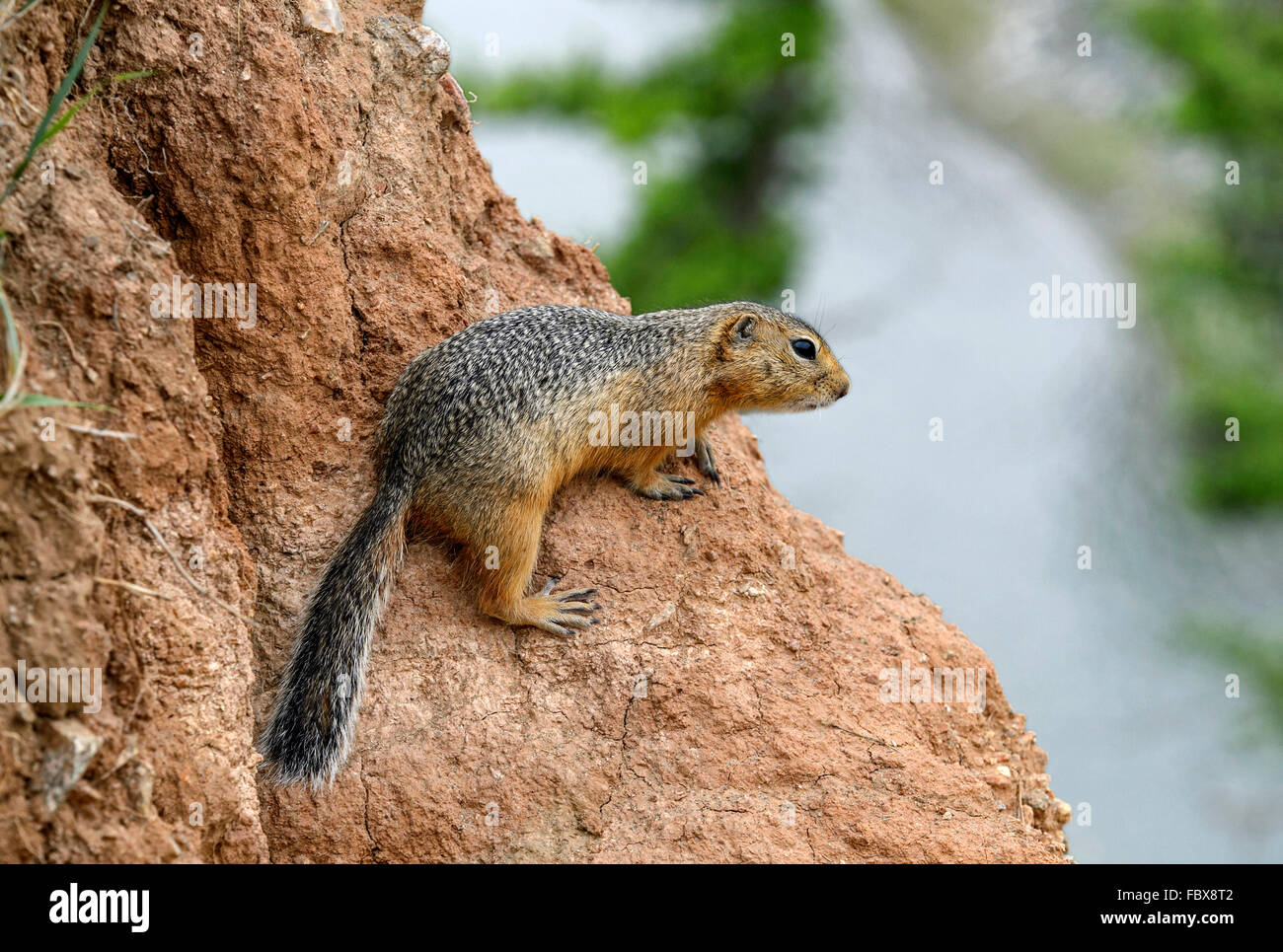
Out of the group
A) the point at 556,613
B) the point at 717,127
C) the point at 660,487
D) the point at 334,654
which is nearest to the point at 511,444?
the point at 556,613

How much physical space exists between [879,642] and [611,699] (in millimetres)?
1308

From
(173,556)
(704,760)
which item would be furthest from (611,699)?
(173,556)

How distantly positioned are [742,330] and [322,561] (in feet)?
7.48

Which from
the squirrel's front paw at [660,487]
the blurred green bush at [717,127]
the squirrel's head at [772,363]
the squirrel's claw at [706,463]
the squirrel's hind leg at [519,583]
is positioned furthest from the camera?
the blurred green bush at [717,127]

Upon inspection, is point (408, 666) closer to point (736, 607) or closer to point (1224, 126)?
point (736, 607)

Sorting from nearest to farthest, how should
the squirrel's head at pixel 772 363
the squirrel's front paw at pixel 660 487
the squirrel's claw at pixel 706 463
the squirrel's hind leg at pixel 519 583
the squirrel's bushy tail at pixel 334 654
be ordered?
the squirrel's bushy tail at pixel 334 654 → the squirrel's hind leg at pixel 519 583 → the squirrel's front paw at pixel 660 487 → the squirrel's claw at pixel 706 463 → the squirrel's head at pixel 772 363

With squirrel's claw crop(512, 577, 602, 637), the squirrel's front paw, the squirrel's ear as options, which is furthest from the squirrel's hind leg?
the squirrel's ear

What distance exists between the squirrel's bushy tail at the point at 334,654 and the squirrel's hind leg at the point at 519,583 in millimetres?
399

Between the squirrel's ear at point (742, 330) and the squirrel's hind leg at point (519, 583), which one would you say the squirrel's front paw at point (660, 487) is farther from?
the squirrel's ear at point (742, 330)

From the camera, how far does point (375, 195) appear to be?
5656 mm

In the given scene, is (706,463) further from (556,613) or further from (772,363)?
(556,613)

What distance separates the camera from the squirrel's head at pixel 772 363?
20.2 feet

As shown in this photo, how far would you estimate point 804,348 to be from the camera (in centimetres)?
628

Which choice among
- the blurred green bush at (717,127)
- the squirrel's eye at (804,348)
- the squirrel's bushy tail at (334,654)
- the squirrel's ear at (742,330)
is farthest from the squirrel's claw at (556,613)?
the blurred green bush at (717,127)
